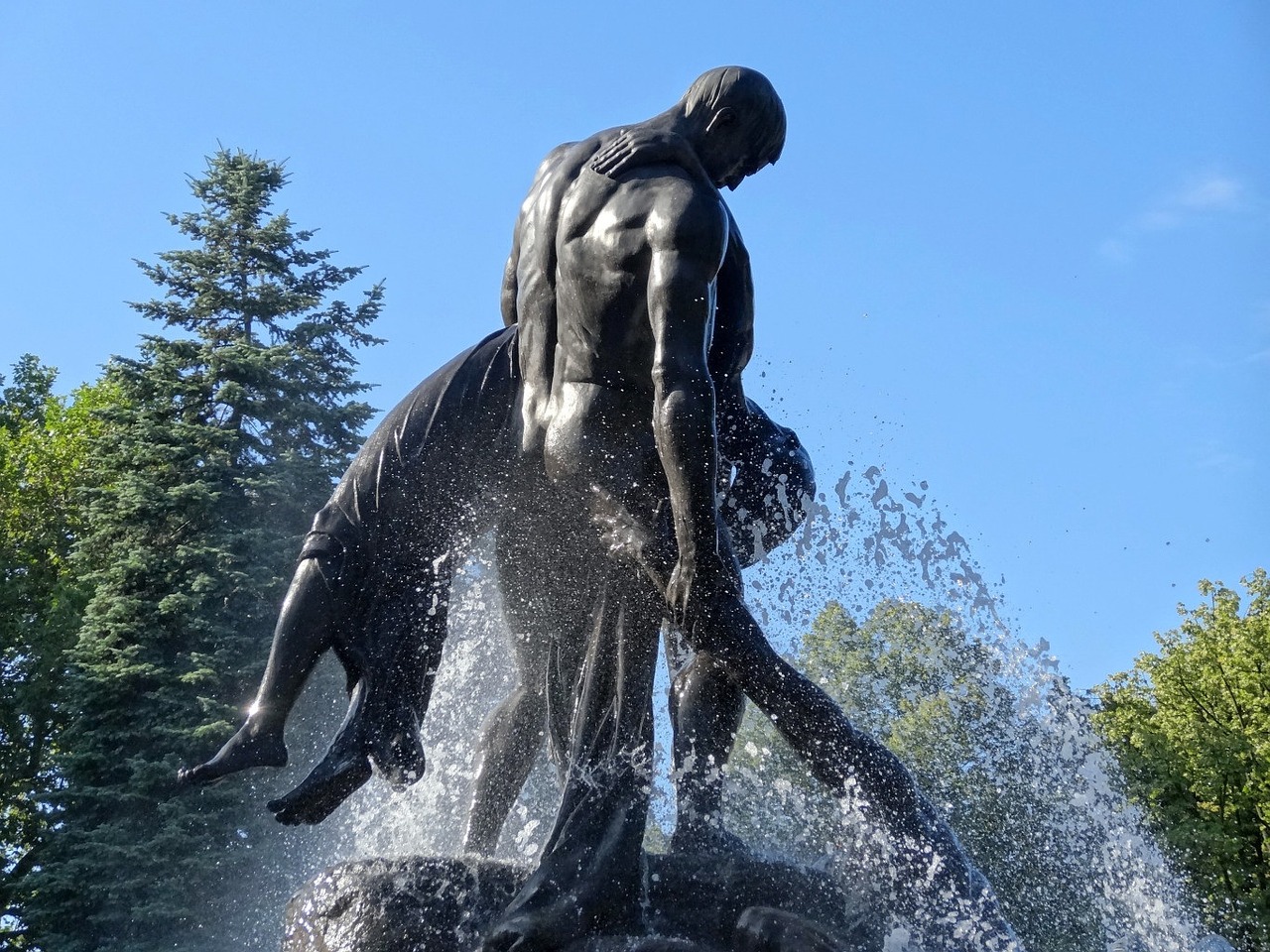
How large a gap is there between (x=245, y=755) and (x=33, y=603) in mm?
22497

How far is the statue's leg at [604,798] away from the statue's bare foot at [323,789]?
756 millimetres

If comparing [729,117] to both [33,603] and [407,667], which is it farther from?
[33,603]

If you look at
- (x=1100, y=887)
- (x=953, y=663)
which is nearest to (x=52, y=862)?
(x=953, y=663)

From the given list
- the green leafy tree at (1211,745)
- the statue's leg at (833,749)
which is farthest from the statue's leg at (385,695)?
the green leafy tree at (1211,745)

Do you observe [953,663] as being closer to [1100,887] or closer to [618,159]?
[1100,887]

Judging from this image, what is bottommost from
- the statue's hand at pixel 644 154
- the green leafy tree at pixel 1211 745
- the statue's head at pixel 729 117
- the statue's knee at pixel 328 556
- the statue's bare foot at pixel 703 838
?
the statue's bare foot at pixel 703 838

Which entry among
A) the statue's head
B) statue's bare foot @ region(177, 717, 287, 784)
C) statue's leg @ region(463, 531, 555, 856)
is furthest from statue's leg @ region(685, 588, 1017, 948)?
the statue's head

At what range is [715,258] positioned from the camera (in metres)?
5.04

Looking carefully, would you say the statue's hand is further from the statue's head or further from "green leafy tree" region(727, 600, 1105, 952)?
"green leafy tree" region(727, 600, 1105, 952)

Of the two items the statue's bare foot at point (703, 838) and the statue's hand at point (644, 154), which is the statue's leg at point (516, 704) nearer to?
the statue's bare foot at point (703, 838)

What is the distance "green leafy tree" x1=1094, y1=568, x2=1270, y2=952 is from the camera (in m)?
20.5

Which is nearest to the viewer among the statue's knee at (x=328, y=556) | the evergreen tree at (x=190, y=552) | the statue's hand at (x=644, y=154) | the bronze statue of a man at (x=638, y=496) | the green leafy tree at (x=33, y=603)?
the bronze statue of a man at (x=638, y=496)

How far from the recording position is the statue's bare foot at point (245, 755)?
186 inches

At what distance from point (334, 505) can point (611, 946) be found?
1.96 m
